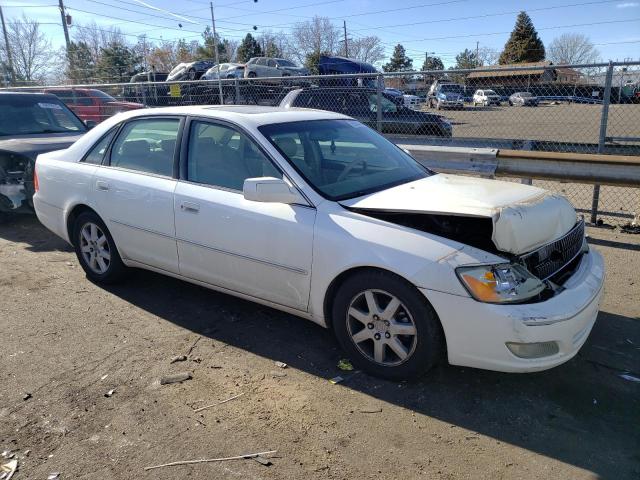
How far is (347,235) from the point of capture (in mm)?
3217

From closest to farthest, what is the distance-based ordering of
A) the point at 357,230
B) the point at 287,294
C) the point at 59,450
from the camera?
the point at 59,450 → the point at 357,230 → the point at 287,294

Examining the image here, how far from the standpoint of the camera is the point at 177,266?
4164 millimetres

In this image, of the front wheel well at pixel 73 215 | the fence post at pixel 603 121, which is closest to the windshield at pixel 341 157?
the front wheel well at pixel 73 215

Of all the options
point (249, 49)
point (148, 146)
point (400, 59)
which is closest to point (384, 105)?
point (148, 146)

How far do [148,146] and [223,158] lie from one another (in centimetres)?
89

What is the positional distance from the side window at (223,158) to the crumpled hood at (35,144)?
12.2 feet

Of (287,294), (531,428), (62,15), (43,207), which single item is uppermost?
(62,15)

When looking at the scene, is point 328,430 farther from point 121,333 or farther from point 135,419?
point 121,333

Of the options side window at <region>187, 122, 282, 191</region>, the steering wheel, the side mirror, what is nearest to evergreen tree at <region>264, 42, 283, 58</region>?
side window at <region>187, 122, 282, 191</region>

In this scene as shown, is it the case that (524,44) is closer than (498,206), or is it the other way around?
(498,206)

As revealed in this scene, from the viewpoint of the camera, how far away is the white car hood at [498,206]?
117 inches

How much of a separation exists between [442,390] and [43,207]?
4.19 meters

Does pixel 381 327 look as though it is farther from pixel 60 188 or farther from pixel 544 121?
pixel 544 121

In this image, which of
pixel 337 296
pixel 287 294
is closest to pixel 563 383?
pixel 337 296
